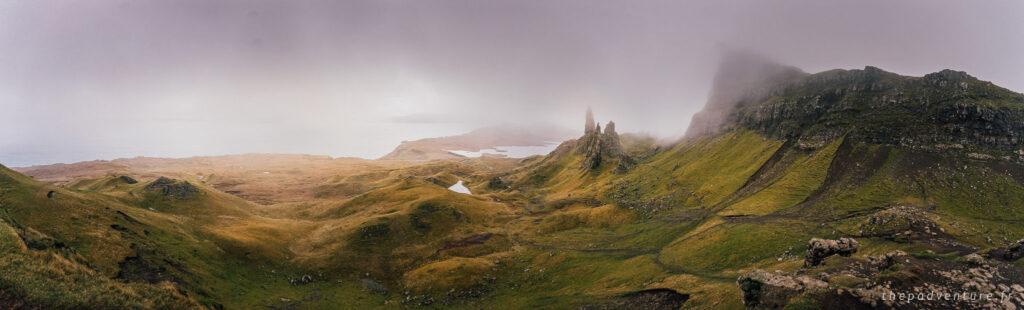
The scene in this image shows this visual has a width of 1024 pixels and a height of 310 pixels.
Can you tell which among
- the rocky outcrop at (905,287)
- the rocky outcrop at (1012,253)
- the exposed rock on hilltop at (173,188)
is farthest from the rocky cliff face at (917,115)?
the exposed rock on hilltop at (173,188)

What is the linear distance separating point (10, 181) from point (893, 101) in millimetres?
240184

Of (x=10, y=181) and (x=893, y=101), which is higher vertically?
(x=893, y=101)

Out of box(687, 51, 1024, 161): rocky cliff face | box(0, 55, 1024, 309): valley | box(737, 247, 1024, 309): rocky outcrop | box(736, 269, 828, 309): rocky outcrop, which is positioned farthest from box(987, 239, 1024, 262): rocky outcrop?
box(687, 51, 1024, 161): rocky cliff face

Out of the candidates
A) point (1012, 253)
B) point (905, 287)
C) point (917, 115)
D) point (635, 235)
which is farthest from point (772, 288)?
point (917, 115)

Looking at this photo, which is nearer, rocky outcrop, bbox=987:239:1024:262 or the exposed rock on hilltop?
rocky outcrop, bbox=987:239:1024:262

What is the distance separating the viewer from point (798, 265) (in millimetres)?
71938

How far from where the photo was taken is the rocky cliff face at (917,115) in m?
129

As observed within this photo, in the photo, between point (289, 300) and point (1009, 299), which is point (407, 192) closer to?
point (289, 300)

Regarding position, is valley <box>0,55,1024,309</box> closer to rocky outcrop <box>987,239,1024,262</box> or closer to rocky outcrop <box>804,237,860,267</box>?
rocky outcrop <box>987,239,1024,262</box>

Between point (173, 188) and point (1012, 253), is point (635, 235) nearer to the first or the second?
point (1012, 253)

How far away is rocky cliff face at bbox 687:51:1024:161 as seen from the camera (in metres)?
129

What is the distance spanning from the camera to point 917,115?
14650 cm

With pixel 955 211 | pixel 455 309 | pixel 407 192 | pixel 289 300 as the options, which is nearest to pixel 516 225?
pixel 407 192

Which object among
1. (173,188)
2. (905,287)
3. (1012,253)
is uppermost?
(173,188)
